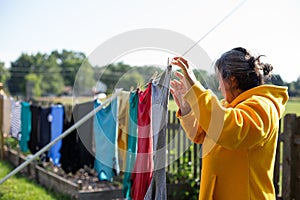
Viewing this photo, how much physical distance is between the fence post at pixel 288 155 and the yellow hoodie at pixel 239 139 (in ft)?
6.78

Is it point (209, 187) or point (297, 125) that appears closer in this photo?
point (209, 187)

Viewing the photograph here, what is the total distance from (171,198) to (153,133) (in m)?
2.47

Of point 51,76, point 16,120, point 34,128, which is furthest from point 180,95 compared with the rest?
point 51,76

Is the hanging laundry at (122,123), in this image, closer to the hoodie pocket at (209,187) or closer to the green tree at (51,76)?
the hoodie pocket at (209,187)

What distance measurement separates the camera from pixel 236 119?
1395mm

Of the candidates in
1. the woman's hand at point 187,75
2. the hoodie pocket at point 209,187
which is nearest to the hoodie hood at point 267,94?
the woman's hand at point 187,75

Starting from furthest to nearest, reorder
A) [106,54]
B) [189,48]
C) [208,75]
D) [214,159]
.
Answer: [106,54] < [208,75] < [189,48] < [214,159]

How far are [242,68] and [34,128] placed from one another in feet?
17.1

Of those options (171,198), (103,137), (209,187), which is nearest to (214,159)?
(209,187)

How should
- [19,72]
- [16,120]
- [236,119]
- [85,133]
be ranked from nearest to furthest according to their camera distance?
[236,119] → [85,133] → [16,120] → [19,72]

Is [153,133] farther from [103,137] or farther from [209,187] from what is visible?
[103,137]

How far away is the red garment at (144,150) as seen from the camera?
2559mm

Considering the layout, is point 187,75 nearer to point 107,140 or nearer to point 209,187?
point 209,187

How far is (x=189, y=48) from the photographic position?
1992 mm
